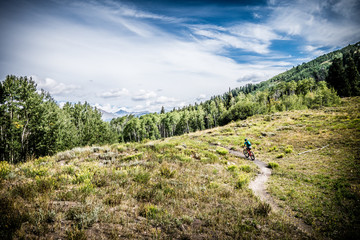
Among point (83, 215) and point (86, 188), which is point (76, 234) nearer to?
point (83, 215)

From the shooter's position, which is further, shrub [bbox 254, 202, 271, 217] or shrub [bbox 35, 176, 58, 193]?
shrub [bbox 254, 202, 271, 217]

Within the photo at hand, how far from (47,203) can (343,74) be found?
98758mm

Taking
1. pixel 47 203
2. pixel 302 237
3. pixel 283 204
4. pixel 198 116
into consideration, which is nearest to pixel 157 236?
pixel 47 203

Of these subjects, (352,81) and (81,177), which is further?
(352,81)

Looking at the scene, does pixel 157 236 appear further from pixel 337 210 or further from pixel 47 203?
pixel 337 210

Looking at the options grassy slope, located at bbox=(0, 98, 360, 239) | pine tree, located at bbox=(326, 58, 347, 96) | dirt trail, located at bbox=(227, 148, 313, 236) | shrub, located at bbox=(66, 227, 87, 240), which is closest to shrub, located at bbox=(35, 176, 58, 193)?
grassy slope, located at bbox=(0, 98, 360, 239)

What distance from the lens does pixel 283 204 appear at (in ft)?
25.6

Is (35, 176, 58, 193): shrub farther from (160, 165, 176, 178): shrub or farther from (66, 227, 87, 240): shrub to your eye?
(160, 165, 176, 178): shrub

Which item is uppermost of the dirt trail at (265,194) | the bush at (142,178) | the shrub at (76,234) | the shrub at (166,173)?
the shrub at (76,234)

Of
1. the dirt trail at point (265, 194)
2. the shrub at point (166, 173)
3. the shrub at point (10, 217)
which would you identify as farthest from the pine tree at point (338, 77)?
the shrub at point (10, 217)

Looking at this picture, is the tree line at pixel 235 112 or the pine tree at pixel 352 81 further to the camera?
the pine tree at pixel 352 81

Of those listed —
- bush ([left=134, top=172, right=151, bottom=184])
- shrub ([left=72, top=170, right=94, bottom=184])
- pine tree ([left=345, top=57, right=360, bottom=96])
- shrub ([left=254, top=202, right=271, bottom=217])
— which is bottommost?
shrub ([left=254, top=202, right=271, bottom=217])

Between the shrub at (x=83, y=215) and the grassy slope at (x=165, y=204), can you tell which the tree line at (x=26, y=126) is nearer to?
the grassy slope at (x=165, y=204)

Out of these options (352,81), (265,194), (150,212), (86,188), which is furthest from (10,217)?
(352,81)
